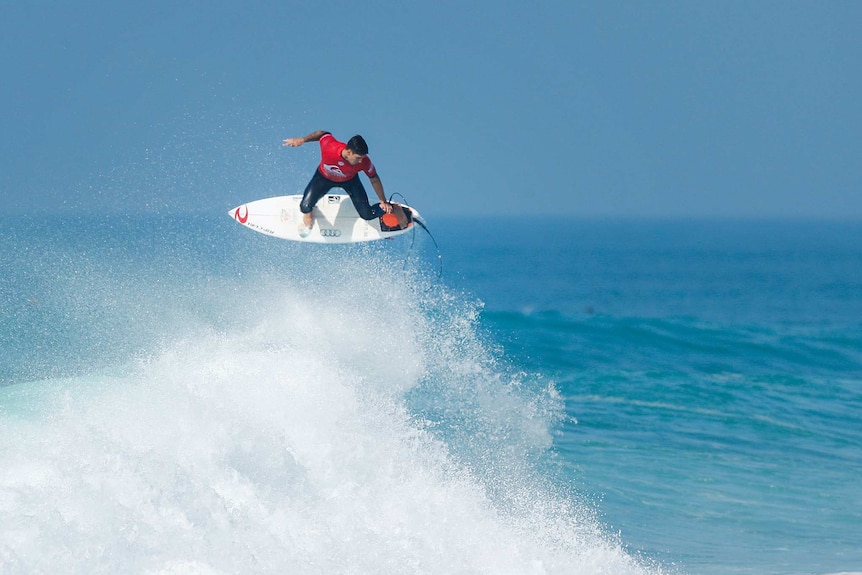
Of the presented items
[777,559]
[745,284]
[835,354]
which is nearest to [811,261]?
[745,284]

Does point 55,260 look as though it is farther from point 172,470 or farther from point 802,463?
point 802,463

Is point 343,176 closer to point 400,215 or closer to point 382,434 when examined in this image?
point 400,215

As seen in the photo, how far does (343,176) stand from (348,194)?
0.85 meters

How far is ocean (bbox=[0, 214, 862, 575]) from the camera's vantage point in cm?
718

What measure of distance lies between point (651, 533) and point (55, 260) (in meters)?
11.0

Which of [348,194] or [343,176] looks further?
[348,194]

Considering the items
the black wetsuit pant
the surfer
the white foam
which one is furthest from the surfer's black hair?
the white foam

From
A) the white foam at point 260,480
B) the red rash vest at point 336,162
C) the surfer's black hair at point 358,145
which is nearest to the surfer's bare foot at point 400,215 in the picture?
the red rash vest at point 336,162

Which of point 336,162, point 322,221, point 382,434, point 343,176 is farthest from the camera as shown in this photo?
point 322,221

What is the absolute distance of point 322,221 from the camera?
1239cm

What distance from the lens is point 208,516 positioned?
7.07 metres

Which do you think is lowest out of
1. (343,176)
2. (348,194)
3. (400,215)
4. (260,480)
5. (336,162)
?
(260,480)

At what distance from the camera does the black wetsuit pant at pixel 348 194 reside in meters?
11.5

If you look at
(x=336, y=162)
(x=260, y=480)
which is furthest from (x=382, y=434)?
(x=336, y=162)
